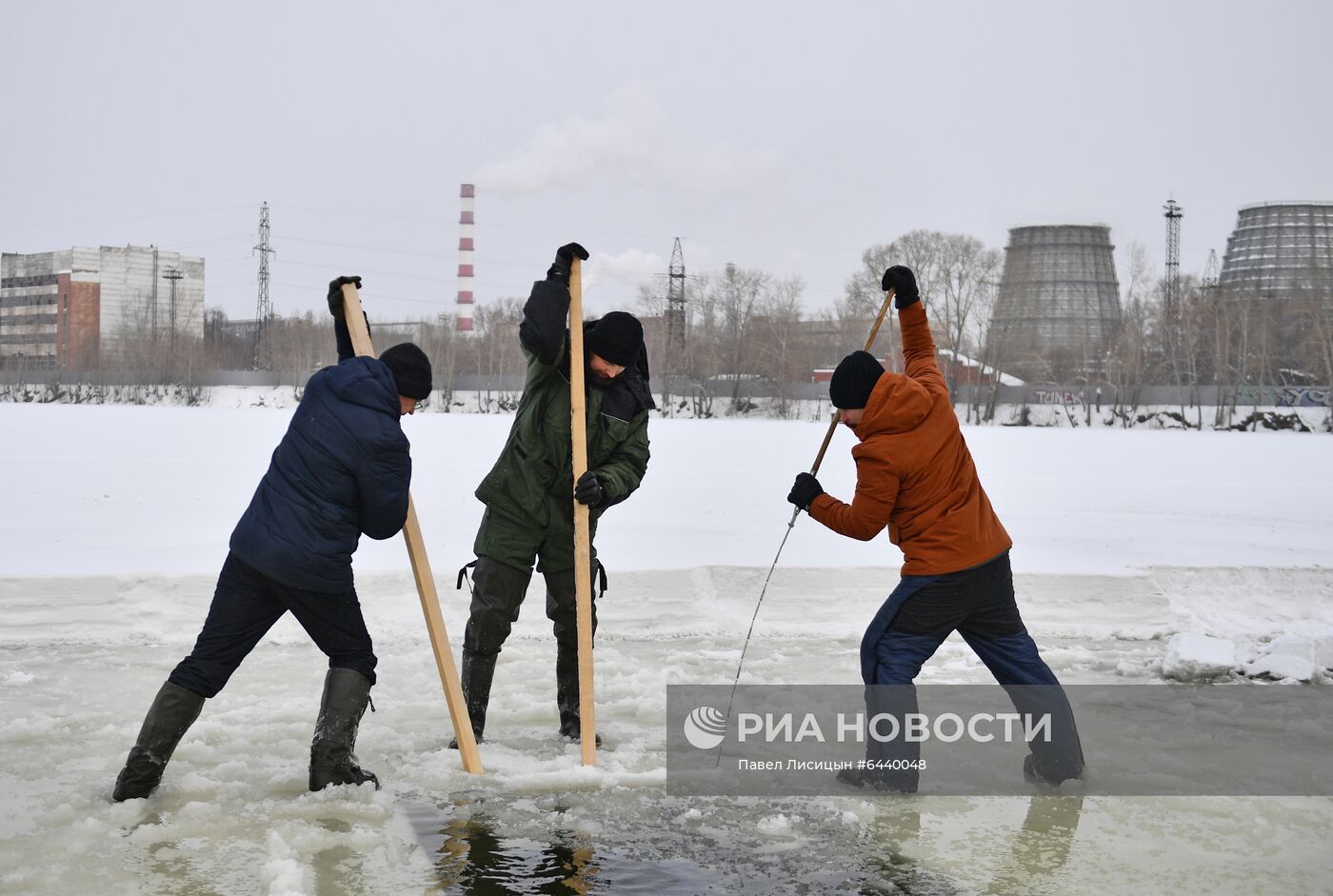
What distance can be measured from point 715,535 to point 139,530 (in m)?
4.51

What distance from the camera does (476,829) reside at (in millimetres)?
3744

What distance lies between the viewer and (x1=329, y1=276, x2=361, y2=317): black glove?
4.13 meters

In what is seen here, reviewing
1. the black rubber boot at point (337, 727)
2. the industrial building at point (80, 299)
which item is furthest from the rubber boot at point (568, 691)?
the industrial building at point (80, 299)

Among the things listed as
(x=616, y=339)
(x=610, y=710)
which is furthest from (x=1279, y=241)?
(x=616, y=339)

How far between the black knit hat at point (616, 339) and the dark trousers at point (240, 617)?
1276 mm

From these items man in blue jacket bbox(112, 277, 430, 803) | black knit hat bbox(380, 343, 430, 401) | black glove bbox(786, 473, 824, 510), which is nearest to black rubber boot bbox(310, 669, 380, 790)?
man in blue jacket bbox(112, 277, 430, 803)

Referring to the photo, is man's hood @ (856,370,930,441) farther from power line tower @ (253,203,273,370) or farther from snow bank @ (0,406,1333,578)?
power line tower @ (253,203,273,370)

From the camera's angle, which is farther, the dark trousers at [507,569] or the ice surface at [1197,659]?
the ice surface at [1197,659]

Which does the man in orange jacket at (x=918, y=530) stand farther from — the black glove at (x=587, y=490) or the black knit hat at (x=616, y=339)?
the black knit hat at (x=616, y=339)

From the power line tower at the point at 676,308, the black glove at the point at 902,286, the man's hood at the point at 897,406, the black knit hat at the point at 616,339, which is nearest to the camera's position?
the man's hood at the point at 897,406

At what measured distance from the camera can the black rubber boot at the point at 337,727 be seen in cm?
393

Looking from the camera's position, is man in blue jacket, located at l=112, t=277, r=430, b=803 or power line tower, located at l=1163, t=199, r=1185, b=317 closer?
man in blue jacket, located at l=112, t=277, r=430, b=803

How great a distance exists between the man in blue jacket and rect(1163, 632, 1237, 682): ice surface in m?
3.98

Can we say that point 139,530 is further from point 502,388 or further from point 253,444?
point 502,388
